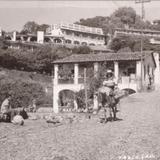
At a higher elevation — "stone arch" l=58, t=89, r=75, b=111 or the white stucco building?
the white stucco building

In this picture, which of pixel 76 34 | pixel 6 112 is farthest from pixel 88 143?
pixel 76 34

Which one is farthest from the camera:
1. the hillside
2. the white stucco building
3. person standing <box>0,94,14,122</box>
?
the white stucco building

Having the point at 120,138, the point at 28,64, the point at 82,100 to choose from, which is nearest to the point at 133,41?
the point at 28,64

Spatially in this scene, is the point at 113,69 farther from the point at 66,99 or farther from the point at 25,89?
the point at 25,89

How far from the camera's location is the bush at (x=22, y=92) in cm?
4300

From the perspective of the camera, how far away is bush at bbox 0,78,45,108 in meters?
43.0

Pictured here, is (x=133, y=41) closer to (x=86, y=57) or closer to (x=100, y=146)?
(x=86, y=57)

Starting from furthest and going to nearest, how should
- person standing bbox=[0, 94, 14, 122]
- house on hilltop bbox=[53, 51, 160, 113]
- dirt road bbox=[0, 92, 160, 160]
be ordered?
house on hilltop bbox=[53, 51, 160, 113] → person standing bbox=[0, 94, 14, 122] → dirt road bbox=[0, 92, 160, 160]

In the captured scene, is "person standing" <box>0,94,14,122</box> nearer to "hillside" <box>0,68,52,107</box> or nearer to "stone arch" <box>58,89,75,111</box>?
"stone arch" <box>58,89,75,111</box>

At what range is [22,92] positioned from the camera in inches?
1772

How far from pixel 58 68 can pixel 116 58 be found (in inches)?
259

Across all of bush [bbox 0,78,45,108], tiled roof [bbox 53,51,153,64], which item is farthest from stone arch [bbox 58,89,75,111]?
bush [bbox 0,78,45,108]

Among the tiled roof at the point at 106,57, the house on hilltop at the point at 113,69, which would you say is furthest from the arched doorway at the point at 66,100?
the tiled roof at the point at 106,57

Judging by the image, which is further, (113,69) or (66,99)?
(66,99)
